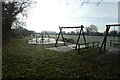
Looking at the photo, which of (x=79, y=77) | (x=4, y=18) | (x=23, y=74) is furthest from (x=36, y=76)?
(x=4, y=18)

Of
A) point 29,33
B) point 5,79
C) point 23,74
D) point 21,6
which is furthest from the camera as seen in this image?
point 29,33

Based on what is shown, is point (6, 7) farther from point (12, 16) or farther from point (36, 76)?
point (36, 76)

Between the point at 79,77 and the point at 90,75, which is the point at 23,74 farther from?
A: the point at 90,75

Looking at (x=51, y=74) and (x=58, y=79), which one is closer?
(x=58, y=79)

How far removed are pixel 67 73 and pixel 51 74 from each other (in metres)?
0.68

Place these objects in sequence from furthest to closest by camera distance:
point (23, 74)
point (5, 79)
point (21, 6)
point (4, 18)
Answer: point (21, 6)
point (4, 18)
point (23, 74)
point (5, 79)

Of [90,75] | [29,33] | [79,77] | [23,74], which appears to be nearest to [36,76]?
[23,74]

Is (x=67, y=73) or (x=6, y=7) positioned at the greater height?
(x=6, y=7)

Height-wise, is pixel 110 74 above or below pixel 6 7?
below

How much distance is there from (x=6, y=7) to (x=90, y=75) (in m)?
26.7

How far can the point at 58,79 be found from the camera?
636 centimetres

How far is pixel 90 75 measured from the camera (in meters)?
6.89

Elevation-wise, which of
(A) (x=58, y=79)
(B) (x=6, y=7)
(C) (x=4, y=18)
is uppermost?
(B) (x=6, y=7)

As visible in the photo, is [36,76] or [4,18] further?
[4,18]
